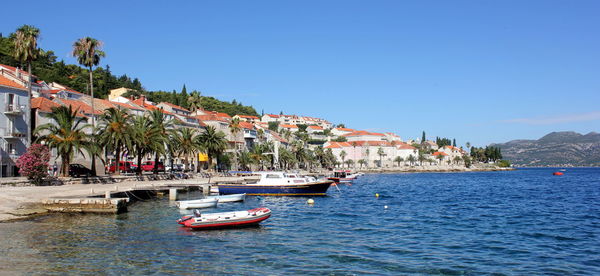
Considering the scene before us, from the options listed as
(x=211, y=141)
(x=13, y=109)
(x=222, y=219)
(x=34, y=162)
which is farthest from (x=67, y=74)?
(x=222, y=219)

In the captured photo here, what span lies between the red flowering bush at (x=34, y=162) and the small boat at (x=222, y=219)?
20714 millimetres

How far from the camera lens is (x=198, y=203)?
40906mm

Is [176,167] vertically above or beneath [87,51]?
beneath

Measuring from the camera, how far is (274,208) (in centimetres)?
4359

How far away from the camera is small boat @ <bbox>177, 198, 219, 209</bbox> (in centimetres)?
3955

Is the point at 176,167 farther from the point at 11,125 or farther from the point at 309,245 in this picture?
the point at 309,245

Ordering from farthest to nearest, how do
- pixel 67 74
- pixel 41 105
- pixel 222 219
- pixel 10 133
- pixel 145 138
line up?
1. pixel 67 74
2. pixel 41 105
3. pixel 145 138
4. pixel 10 133
5. pixel 222 219

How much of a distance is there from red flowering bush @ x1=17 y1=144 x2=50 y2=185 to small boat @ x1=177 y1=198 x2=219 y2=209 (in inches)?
551

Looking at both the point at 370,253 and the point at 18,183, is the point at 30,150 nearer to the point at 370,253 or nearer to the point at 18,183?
the point at 18,183

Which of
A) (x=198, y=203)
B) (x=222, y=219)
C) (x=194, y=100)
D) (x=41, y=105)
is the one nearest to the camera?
(x=222, y=219)

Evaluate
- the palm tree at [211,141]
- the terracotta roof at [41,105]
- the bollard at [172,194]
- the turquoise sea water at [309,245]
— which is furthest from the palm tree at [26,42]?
the palm tree at [211,141]

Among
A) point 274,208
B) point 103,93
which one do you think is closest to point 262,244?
point 274,208

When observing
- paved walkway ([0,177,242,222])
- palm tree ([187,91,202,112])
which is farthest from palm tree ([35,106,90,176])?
palm tree ([187,91,202,112])

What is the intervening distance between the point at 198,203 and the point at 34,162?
1597cm
